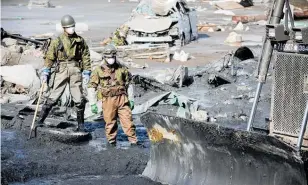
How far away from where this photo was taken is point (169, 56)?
65.2 feet

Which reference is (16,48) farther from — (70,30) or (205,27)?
(205,27)

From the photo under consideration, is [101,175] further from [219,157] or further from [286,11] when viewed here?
[286,11]

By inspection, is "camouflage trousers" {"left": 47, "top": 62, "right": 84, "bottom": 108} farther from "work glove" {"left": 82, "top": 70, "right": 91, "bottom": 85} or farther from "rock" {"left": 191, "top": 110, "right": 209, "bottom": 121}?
"rock" {"left": 191, "top": 110, "right": 209, "bottom": 121}

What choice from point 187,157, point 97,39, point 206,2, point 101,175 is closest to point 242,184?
point 187,157

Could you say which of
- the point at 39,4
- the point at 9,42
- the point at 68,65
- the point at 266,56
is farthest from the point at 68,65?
the point at 39,4

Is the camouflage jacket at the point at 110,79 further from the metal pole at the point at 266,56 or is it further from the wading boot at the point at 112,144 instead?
the metal pole at the point at 266,56

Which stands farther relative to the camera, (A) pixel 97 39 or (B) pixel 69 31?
(A) pixel 97 39

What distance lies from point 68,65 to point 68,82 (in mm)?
296

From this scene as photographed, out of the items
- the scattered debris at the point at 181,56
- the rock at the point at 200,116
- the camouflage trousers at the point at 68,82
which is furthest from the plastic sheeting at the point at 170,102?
the scattered debris at the point at 181,56

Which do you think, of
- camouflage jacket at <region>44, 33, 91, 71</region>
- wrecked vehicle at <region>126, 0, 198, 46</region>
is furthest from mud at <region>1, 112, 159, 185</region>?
wrecked vehicle at <region>126, 0, 198, 46</region>

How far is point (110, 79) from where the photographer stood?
9453 mm

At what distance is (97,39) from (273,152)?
748 inches

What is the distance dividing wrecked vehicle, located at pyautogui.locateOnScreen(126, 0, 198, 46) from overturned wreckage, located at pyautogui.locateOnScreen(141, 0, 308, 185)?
14210mm

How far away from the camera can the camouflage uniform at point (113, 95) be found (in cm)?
945
